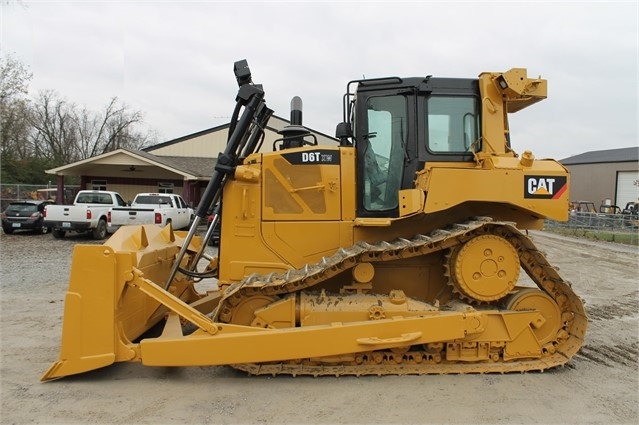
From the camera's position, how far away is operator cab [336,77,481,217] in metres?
4.76

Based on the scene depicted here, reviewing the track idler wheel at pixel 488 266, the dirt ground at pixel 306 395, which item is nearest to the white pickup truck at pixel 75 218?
the dirt ground at pixel 306 395

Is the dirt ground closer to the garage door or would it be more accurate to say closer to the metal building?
the metal building

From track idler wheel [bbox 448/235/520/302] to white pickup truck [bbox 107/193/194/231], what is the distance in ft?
→ 37.7

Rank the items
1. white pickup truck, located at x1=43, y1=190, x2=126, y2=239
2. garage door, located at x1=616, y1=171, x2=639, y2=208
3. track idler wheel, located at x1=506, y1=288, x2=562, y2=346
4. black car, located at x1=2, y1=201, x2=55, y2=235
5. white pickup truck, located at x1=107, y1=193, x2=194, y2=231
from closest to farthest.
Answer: track idler wheel, located at x1=506, y1=288, x2=562, y2=346 → white pickup truck, located at x1=43, y1=190, x2=126, y2=239 → white pickup truck, located at x1=107, y1=193, x2=194, y2=231 → black car, located at x1=2, y1=201, x2=55, y2=235 → garage door, located at x1=616, y1=171, x2=639, y2=208

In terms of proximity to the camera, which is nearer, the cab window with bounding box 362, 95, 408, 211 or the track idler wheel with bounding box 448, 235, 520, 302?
the track idler wheel with bounding box 448, 235, 520, 302

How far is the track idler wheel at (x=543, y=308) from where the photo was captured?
455cm

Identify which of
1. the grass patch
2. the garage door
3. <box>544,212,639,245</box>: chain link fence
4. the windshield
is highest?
the garage door

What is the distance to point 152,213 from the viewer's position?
16406mm

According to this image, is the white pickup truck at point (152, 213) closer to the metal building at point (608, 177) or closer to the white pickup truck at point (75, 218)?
the white pickup truck at point (75, 218)

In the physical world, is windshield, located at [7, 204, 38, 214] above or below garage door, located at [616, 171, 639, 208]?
below

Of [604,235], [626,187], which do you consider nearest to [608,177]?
[626,187]

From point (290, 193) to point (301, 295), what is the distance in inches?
44.6

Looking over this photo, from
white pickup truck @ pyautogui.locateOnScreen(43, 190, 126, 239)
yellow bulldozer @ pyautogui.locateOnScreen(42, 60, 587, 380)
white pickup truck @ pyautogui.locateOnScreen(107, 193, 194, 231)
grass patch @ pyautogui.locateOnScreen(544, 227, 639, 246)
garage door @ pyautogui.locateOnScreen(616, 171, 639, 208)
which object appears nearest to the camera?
yellow bulldozer @ pyautogui.locateOnScreen(42, 60, 587, 380)

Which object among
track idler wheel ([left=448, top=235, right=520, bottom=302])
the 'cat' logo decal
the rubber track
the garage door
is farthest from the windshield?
the garage door
